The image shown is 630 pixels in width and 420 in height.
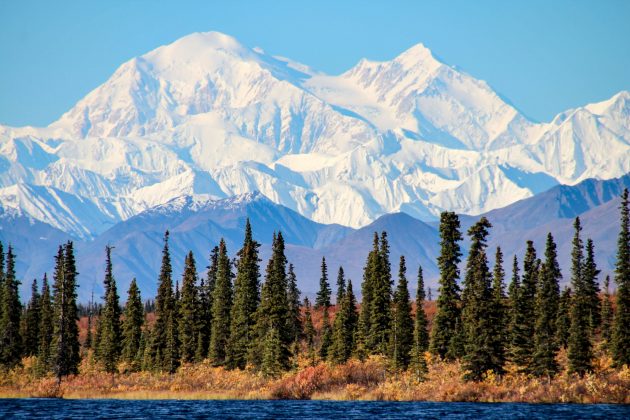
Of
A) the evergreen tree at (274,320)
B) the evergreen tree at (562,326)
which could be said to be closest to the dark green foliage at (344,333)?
the evergreen tree at (274,320)

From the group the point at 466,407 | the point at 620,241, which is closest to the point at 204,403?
the point at 466,407

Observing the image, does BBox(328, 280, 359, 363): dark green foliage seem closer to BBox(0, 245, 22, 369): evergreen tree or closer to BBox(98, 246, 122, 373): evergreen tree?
BBox(98, 246, 122, 373): evergreen tree

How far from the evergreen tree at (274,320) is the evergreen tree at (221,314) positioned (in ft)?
28.6

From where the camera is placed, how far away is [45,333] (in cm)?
12725

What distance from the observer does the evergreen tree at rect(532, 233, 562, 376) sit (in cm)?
9156

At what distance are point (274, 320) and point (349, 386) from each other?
13.7 metres

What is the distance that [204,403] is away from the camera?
90.5 m

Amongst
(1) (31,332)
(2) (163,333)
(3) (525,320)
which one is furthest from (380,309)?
(1) (31,332)

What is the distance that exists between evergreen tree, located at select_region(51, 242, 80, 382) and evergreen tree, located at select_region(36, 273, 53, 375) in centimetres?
291

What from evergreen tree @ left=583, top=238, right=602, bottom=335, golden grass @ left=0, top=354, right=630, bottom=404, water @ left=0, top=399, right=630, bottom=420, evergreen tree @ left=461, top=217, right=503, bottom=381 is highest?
evergreen tree @ left=583, top=238, right=602, bottom=335

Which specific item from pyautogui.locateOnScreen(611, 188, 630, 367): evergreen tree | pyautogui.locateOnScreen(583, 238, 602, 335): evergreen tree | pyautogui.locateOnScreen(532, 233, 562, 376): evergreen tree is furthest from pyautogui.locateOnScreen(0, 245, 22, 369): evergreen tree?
pyautogui.locateOnScreen(583, 238, 602, 335): evergreen tree

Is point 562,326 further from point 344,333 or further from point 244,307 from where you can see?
point 244,307

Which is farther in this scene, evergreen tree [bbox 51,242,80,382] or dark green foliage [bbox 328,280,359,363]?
dark green foliage [bbox 328,280,359,363]

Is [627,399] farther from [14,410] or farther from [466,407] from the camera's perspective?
[14,410]
